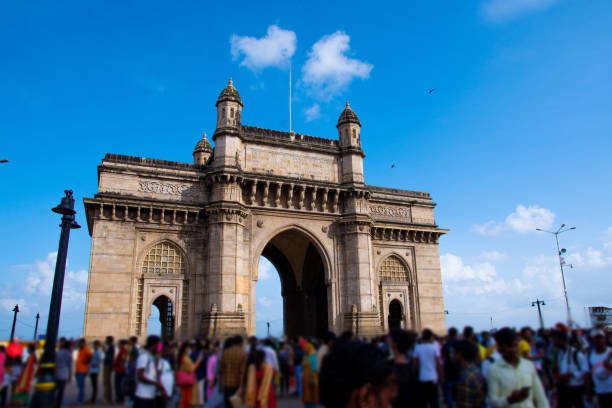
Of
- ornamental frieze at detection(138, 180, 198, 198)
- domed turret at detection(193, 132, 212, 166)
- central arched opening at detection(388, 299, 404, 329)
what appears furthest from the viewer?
domed turret at detection(193, 132, 212, 166)

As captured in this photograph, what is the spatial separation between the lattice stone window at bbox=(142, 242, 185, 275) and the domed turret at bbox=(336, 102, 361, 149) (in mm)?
12917

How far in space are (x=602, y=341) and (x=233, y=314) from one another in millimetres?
19127

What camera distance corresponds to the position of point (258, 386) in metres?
7.66

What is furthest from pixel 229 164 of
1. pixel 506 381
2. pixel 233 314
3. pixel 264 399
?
pixel 506 381

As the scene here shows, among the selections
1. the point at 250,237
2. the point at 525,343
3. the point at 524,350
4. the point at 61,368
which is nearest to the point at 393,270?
the point at 250,237

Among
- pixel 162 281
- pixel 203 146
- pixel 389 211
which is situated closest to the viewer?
pixel 162 281

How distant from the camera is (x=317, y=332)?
1323 inches

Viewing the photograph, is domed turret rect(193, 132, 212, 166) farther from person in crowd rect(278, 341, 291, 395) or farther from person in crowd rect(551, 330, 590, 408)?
person in crowd rect(551, 330, 590, 408)

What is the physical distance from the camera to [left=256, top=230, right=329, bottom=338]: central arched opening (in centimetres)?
3344

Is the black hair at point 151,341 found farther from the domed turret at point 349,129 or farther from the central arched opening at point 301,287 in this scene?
the central arched opening at point 301,287

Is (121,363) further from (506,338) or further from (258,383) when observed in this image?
(506,338)

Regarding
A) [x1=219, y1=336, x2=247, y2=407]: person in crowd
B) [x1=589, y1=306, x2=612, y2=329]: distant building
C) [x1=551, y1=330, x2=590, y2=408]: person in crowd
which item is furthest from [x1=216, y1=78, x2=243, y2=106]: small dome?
[x1=589, y1=306, x2=612, y2=329]: distant building

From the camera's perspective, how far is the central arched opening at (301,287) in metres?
33.4

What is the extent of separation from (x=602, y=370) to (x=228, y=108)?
938 inches
